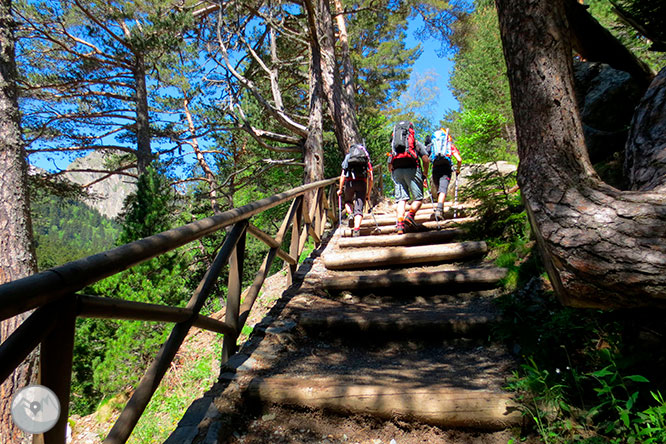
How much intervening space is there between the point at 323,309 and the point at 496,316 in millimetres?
1573

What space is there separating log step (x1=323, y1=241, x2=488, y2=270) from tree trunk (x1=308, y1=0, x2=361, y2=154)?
5414 mm

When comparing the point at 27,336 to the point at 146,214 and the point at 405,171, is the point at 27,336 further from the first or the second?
the point at 146,214

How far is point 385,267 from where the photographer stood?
4328 millimetres

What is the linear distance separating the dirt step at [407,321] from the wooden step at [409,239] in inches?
54.4

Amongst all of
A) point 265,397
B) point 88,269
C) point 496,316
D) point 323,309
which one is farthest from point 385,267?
point 88,269

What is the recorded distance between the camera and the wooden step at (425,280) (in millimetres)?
3424

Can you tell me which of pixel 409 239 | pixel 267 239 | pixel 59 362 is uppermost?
pixel 267 239

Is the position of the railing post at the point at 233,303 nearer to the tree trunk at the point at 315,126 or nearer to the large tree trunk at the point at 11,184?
the large tree trunk at the point at 11,184

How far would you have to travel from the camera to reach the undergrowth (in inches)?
61.6

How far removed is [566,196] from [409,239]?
2.87m

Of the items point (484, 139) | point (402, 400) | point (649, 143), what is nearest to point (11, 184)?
point (402, 400)

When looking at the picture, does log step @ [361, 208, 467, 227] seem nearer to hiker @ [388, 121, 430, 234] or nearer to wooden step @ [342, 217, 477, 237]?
wooden step @ [342, 217, 477, 237]

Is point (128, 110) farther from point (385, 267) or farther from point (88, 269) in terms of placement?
point (88, 269)

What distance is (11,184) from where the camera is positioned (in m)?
5.99
